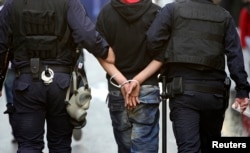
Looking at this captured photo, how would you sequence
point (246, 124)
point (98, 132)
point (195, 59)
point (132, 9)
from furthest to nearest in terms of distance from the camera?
point (98, 132) → point (246, 124) → point (132, 9) → point (195, 59)

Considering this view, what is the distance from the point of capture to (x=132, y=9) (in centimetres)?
474

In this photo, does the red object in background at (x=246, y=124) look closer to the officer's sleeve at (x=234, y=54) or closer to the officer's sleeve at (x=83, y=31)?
the officer's sleeve at (x=234, y=54)

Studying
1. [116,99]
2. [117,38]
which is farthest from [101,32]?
[116,99]

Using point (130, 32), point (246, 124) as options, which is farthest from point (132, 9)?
point (246, 124)

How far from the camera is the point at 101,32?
4859 millimetres

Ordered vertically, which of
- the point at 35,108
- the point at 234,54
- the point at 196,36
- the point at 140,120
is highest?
the point at 196,36

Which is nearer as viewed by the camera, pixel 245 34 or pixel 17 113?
pixel 17 113

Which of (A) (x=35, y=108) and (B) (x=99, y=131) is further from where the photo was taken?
(B) (x=99, y=131)

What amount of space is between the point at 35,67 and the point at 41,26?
30cm

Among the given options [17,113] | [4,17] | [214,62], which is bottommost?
[17,113]

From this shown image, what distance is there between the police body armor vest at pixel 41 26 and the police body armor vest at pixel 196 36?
0.79 m

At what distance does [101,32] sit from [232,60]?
38.9 inches

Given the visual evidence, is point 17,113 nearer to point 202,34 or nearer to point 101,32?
point 101,32

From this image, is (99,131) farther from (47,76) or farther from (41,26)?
(41,26)
